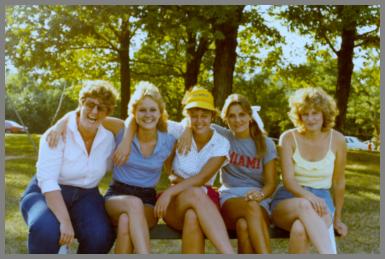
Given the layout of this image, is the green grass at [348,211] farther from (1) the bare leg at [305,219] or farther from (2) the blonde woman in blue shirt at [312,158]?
(1) the bare leg at [305,219]

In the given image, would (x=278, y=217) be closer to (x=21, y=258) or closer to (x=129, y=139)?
(x=129, y=139)

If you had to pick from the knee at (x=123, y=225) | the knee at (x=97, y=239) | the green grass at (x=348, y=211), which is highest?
the knee at (x=123, y=225)

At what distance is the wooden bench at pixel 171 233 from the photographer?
412cm

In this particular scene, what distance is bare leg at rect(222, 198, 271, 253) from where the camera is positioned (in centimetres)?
391

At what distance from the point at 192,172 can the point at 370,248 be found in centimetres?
289

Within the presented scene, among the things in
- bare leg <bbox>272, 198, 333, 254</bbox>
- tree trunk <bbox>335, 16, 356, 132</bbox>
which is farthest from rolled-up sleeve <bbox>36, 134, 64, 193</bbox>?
tree trunk <bbox>335, 16, 356, 132</bbox>

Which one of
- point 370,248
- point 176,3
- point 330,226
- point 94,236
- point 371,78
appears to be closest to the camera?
point 94,236

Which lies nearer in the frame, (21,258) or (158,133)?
(21,258)

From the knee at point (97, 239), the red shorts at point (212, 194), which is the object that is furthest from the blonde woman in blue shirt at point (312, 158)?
the knee at point (97, 239)

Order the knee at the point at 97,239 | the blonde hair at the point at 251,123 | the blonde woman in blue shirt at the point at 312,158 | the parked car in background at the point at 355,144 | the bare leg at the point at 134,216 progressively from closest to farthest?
1. the bare leg at the point at 134,216
2. the knee at the point at 97,239
3. the blonde woman in blue shirt at the point at 312,158
4. the blonde hair at the point at 251,123
5. the parked car in background at the point at 355,144

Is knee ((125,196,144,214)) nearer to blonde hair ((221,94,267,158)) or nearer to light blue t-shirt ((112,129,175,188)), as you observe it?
light blue t-shirt ((112,129,175,188))

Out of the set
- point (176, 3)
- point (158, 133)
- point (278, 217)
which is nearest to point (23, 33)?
point (176, 3)

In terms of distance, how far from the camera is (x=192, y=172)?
4.31 meters

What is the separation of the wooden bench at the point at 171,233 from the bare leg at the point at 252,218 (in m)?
0.11
